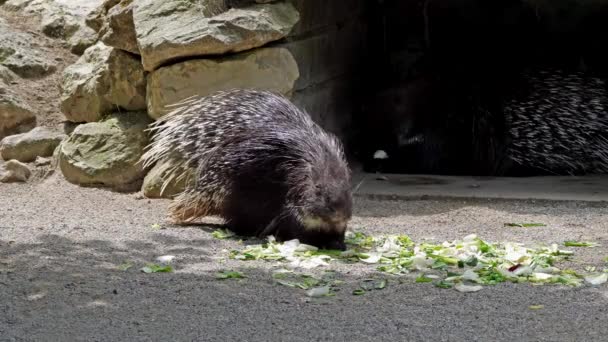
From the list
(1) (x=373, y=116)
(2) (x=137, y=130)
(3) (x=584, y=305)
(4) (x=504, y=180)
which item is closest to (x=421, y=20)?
(1) (x=373, y=116)

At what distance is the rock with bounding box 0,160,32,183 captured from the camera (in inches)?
260

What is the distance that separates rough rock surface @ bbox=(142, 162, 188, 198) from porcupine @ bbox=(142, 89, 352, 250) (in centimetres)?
41

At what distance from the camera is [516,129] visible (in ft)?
24.4

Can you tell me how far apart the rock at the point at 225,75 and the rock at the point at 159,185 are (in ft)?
1.33

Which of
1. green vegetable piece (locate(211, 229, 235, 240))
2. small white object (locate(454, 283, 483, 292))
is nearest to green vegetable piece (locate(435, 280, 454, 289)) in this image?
small white object (locate(454, 283, 483, 292))

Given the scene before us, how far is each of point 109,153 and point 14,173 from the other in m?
0.74

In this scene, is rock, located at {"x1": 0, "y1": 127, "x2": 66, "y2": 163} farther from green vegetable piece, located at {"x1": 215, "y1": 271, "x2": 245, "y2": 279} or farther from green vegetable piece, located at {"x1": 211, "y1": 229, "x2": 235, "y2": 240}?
green vegetable piece, located at {"x1": 215, "y1": 271, "x2": 245, "y2": 279}

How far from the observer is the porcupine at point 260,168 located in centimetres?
475

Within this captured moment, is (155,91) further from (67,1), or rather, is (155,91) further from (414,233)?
(67,1)

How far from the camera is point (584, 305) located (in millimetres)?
3770

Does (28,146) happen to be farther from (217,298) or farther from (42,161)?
(217,298)

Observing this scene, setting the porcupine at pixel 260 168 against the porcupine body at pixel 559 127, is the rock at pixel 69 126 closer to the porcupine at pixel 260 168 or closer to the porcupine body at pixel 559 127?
the porcupine at pixel 260 168

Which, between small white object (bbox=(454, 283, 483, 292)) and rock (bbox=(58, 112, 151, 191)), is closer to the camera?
small white object (bbox=(454, 283, 483, 292))

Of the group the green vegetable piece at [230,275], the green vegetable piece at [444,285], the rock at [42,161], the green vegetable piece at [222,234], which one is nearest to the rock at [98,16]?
the rock at [42,161]
